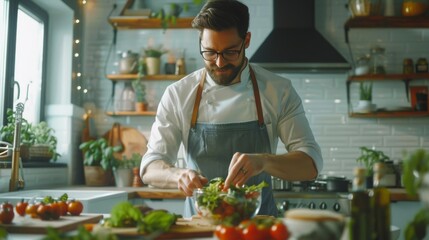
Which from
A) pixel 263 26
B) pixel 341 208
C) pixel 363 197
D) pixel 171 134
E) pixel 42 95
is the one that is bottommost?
pixel 341 208

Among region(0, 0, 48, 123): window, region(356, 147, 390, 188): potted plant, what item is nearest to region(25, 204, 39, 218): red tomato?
region(0, 0, 48, 123): window

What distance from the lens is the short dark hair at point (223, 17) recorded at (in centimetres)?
237

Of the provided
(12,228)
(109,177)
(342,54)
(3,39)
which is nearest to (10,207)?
(12,228)

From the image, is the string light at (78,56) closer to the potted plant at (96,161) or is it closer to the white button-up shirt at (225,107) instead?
the potted plant at (96,161)

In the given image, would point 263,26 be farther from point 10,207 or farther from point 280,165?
point 10,207

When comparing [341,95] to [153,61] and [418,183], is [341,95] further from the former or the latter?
[418,183]

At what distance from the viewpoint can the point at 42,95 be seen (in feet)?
14.5

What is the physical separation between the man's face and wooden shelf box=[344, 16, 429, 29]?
86.9 inches

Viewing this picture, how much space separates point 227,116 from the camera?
8.72 ft

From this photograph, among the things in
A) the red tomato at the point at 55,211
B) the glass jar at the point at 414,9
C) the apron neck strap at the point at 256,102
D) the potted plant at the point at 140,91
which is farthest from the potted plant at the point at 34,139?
the glass jar at the point at 414,9

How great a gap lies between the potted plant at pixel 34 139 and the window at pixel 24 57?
167mm

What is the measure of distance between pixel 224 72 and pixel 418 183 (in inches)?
60.4

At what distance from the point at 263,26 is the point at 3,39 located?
2212 mm

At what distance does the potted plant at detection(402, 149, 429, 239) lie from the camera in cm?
106
